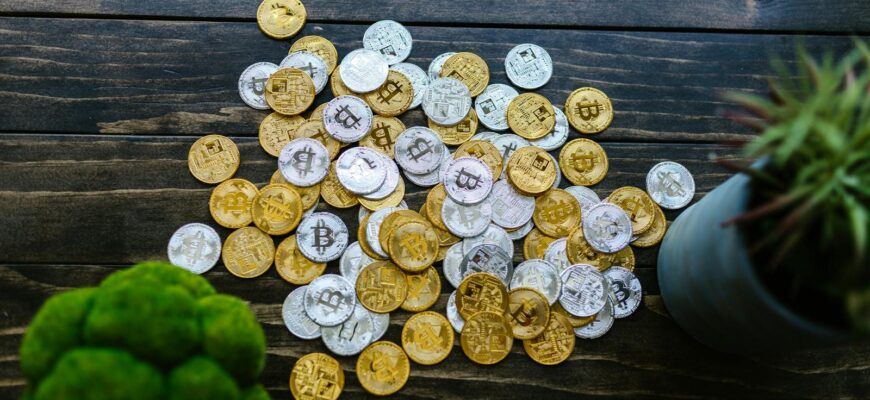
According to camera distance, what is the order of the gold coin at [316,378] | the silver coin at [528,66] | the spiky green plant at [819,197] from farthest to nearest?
1. the silver coin at [528,66]
2. the gold coin at [316,378]
3. the spiky green plant at [819,197]

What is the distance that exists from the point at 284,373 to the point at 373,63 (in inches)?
18.3

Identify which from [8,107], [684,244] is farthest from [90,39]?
[684,244]

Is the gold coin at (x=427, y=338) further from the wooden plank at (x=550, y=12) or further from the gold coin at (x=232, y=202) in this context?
the wooden plank at (x=550, y=12)

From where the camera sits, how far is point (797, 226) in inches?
23.3

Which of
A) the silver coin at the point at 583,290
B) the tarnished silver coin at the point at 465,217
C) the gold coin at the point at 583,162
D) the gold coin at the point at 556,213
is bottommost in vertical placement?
the silver coin at the point at 583,290

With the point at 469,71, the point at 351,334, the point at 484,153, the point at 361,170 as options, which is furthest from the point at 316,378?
the point at 469,71

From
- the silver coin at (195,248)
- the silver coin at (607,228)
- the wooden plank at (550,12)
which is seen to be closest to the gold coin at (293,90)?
the wooden plank at (550,12)

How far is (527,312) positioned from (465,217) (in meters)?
0.16

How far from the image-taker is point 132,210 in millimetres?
898

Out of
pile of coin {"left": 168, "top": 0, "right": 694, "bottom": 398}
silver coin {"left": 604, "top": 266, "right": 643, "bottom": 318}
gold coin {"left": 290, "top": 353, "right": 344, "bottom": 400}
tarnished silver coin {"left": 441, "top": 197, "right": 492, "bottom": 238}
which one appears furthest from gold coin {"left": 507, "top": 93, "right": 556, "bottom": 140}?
gold coin {"left": 290, "top": 353, "right": 344, "bottom": 400}

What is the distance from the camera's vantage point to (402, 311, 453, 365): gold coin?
867 millimetres

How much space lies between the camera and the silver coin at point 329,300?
2.84 feet

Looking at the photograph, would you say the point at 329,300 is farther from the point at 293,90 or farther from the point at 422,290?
the point at 293,90

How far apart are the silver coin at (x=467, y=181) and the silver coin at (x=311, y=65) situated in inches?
9.0
